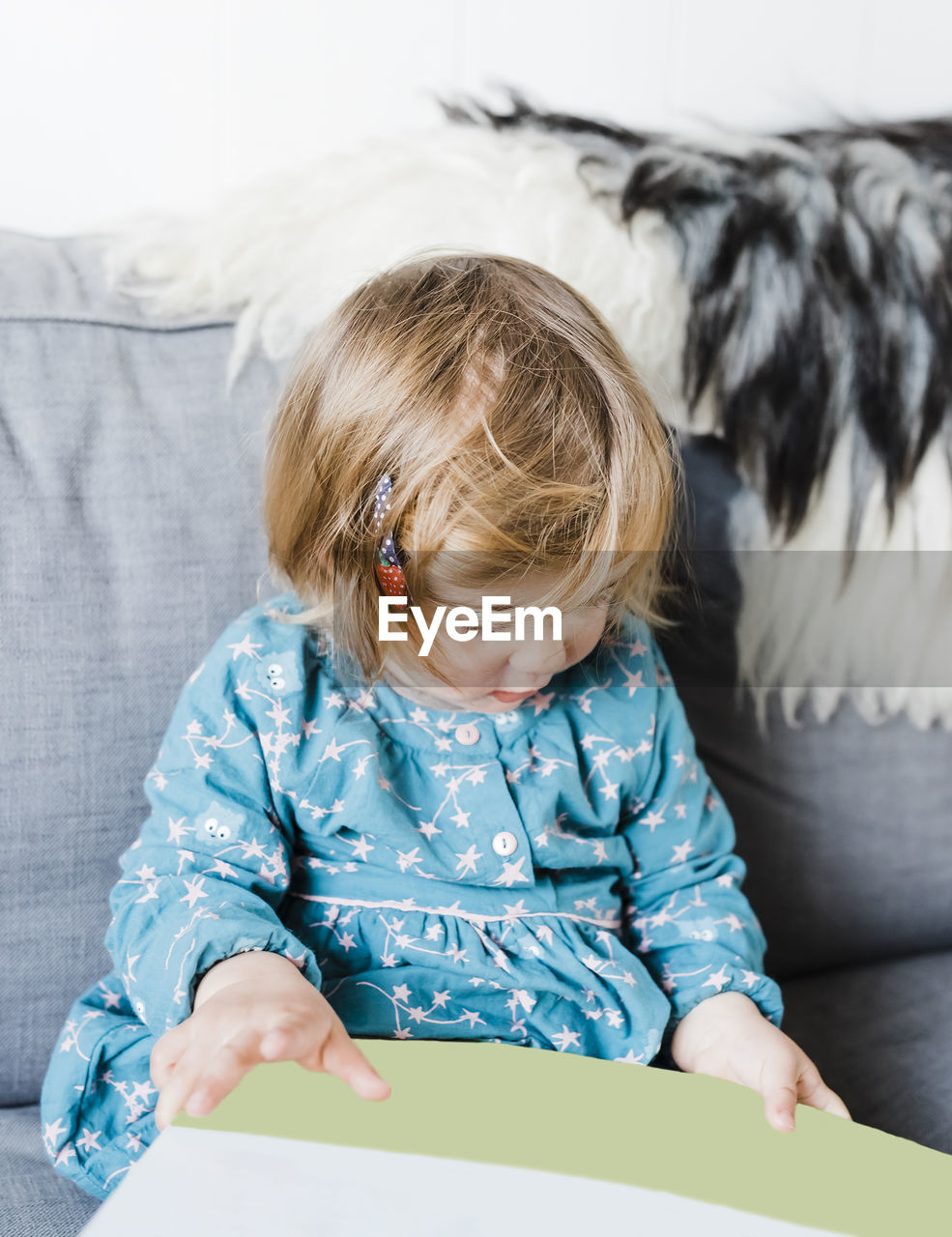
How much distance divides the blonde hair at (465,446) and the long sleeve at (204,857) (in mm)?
81

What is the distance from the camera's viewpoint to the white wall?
877 mm

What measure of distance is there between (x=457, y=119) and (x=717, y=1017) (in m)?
0.70

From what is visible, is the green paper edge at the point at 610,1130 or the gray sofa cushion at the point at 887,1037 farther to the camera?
the gray sofa cushion at the point at 887,1037

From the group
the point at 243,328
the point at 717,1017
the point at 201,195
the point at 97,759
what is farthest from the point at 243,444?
the point at 717,1017

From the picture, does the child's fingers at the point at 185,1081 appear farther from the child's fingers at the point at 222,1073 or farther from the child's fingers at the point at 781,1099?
the child's fingers at the point at 781,1099

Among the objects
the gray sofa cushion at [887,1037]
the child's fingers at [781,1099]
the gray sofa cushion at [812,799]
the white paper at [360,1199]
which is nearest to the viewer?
the white paper at [360,1199]

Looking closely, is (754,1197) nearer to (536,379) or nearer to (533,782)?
Answer: (533,782)

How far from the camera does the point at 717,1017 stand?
649 millimetres

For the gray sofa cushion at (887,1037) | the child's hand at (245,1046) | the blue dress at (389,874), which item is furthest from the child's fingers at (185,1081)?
the gray sofa cushion at (887,1037)

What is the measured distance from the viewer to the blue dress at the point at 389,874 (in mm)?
609

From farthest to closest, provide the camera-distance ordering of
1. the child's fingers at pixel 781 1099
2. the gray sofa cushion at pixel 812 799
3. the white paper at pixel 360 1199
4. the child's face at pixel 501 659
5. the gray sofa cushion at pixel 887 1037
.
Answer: the gray sofa cushion at pixel 812 799, the gray sofa cushion at pixel 887 1037, the child's face at pixel 501 659, the child's fingers at pixel 781 1099, the white paper at pixel 360 1199
